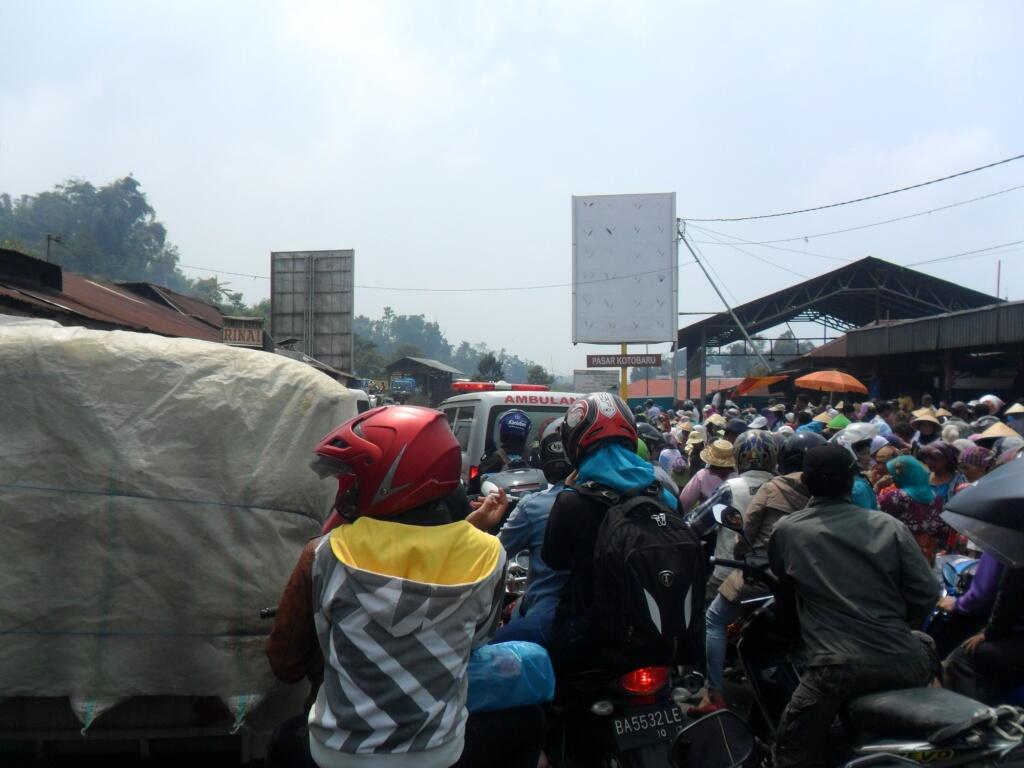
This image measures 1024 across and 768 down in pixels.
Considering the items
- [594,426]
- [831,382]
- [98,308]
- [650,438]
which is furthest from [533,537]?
[831,382]

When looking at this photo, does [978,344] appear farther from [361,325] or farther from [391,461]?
[361,325]

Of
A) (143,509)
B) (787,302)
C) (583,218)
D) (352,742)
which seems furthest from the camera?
(787,302)

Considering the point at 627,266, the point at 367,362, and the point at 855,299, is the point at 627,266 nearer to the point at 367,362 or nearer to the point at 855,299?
the point at 855,299

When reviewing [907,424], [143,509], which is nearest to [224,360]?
[143,509]

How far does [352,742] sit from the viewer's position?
2148 mm

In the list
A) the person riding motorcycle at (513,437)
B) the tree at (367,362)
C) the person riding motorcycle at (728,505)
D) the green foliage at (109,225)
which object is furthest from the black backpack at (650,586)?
the green foliage at (109,225)

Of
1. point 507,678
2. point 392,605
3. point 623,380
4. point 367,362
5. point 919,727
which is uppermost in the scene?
point 367,362

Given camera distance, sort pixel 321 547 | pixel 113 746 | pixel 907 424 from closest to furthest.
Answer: pixel 321 547 < pixel 113 746 < pixel 907 424

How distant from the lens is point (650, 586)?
9.38 ft

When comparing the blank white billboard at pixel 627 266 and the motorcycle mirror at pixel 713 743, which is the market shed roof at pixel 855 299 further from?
the motorcycle mirror at pixel 713 743

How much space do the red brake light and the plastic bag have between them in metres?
0.48

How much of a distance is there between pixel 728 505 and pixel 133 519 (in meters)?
2.99

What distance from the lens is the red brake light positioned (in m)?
2.99

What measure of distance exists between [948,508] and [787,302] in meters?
28.4
